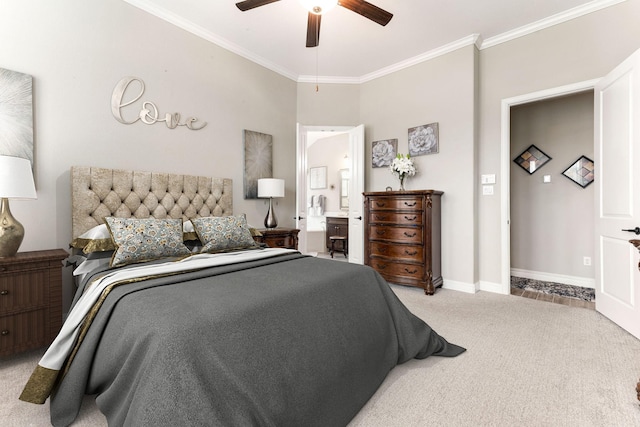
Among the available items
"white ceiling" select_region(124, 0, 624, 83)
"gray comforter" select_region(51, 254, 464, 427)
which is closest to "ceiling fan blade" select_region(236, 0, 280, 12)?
"white ceiling" select_region(124, 0, 624, 83)

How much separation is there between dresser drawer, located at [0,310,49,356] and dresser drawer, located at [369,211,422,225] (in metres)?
3.37

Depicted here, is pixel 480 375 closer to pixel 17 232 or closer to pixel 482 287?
pixel 482 287

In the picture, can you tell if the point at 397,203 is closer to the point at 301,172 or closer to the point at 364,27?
the point at 301,172

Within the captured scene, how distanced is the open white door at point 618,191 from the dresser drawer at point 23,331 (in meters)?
4.37

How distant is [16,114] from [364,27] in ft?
11.0

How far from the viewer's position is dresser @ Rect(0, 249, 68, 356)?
1.96 m

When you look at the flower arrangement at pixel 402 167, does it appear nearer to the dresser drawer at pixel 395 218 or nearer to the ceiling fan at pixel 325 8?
the dresser drawer at pixel 395 218

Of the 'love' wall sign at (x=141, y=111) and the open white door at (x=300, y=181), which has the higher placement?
the 'love' wall sign at (x=141, y=111)

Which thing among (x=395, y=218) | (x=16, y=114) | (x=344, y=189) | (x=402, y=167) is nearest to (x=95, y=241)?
(x=16, y=114)

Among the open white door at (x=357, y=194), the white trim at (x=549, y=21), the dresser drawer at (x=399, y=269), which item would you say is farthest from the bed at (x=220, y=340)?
the white trim at (x=549, y=21)

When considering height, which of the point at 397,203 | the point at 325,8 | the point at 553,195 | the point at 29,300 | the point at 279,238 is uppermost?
the point at 325,8

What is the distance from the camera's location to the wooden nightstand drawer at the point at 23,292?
1961 mm

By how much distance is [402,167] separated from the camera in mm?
4109

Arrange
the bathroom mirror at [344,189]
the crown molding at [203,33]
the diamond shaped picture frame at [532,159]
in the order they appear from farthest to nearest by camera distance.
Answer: the bathroom mirror at [344,189], the diamond shaped picture frame at [532,159], the crown molding at [203,33]
